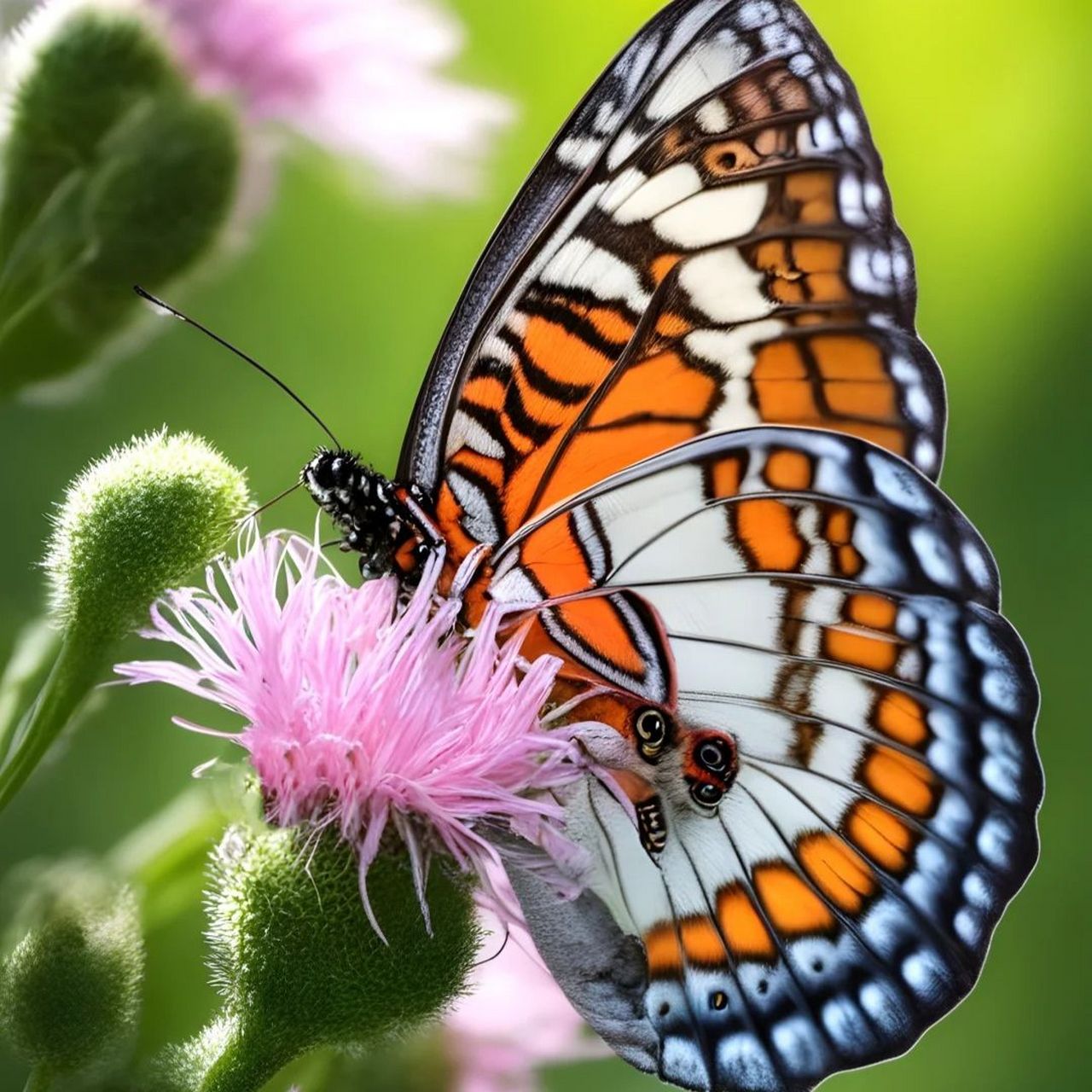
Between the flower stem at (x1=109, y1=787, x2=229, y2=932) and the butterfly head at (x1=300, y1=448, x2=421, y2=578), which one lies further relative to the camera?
the butterfly head at (x1=300, y1=448, x2=421, y2=578)

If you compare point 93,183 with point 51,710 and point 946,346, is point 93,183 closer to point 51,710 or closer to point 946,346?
point 51,710

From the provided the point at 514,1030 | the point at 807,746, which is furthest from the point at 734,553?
the point at 514,1030

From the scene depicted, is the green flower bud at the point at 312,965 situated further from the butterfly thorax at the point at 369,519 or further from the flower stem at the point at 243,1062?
the butterfly thorax at the point at 369,519

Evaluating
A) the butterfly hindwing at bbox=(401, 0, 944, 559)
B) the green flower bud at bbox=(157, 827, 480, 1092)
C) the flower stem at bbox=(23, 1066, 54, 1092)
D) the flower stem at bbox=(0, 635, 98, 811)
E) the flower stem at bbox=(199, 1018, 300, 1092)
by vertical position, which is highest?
the butterfly hindwing at bbox=(401, 0, 944, 559)

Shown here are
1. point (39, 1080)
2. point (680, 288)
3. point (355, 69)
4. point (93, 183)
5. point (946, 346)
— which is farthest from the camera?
point (946, 346)

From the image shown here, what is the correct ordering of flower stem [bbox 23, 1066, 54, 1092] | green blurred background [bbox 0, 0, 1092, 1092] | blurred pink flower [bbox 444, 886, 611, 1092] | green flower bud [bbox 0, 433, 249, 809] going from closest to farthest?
flower stem [bbox 23, 1066, 54, 1092], green flower bud [bbox 0, 433, 249, 809], blurred pink flower [bbox 444, 886, 611, 1092], green blurred background [bbox 0, 0, 1092, 1092]

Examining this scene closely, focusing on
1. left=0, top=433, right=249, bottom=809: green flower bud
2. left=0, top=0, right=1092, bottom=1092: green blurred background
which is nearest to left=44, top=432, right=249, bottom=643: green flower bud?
left=0, top=433, right=249, bottom=809: green flower bud

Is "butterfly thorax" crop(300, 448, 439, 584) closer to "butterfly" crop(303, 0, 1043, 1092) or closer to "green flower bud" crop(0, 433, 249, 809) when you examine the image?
"butterfly" crop(303, 0, 1043, 1092)

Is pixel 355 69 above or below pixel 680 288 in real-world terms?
above
